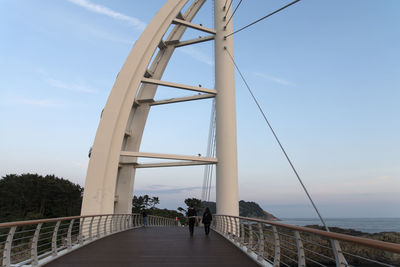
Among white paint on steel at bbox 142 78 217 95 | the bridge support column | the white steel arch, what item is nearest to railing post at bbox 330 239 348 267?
the white steel arch

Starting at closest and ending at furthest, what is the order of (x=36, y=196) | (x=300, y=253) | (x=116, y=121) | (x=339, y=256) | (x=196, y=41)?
(x=339, y=256), (x=300, y=253), (x=116, y=121), (x=196, y=41), (x=36, y=196)

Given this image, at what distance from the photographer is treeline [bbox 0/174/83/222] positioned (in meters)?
51.6

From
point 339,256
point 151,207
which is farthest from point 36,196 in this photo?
point 339,256

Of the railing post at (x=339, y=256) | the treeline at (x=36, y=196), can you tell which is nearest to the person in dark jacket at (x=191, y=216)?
the railing post at (x=339, y=256)

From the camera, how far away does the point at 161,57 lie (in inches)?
862

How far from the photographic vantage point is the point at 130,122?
2134 centimetres

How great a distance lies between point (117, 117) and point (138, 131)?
4.63 m

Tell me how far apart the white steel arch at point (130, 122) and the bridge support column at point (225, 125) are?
75 millimetres

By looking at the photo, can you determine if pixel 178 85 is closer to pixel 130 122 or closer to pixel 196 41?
pixel 196 41

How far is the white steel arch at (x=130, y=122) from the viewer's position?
15.7 metres

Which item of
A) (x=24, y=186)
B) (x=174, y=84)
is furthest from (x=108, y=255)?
(x=24, y=186)

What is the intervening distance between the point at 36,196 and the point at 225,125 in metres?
46.9

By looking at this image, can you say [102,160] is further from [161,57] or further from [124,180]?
[161,57]

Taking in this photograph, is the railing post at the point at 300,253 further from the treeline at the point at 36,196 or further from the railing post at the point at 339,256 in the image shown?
the treeline at the point at 36,196
